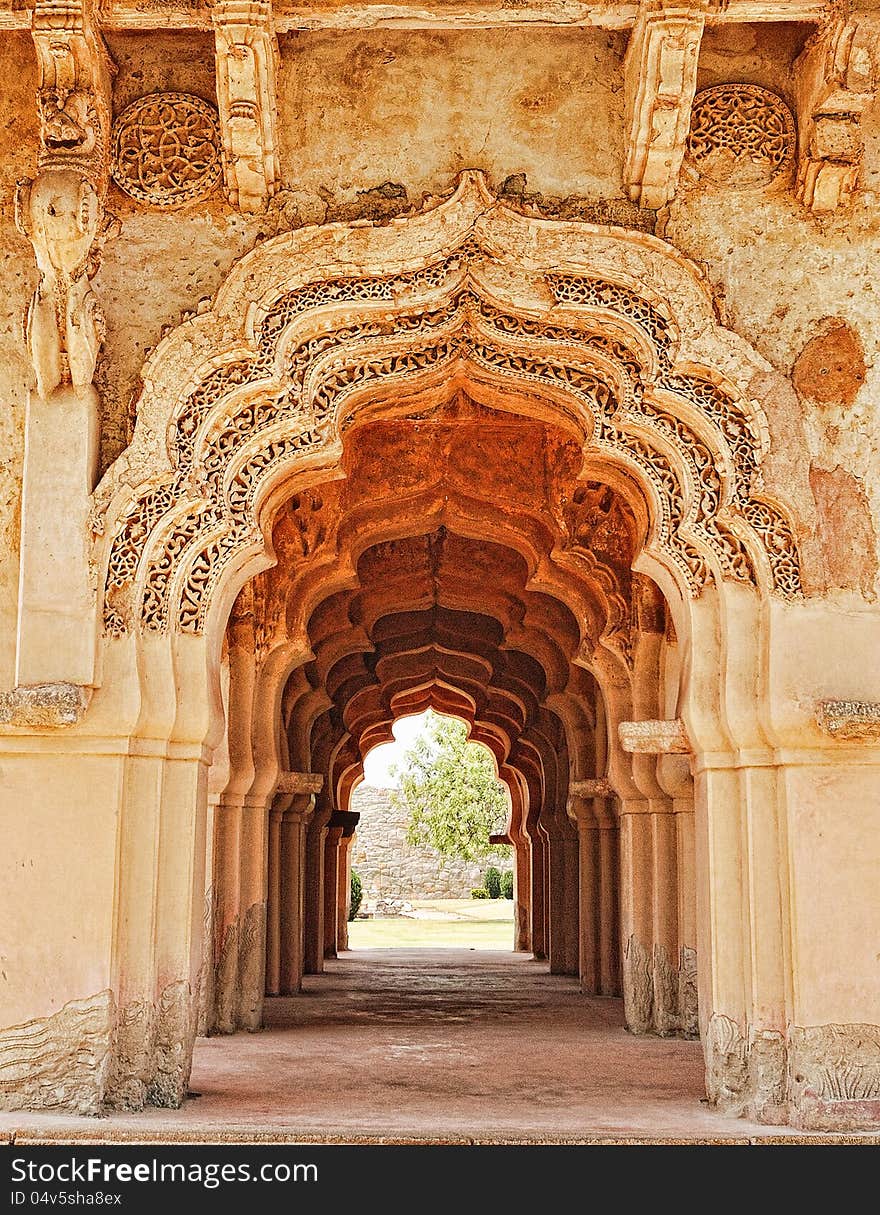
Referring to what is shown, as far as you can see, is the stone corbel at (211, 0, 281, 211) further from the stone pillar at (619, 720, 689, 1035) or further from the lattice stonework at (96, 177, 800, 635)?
the stone pillar at (619, 720, 689, 1035)

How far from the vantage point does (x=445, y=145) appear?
7496 mm

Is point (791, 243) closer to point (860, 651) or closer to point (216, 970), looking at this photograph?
point (860, 651)

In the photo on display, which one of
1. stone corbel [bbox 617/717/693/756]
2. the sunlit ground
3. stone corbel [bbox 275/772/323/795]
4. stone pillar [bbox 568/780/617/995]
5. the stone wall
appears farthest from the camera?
the stone wall

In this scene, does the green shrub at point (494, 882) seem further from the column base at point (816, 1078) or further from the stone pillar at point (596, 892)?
the column base at point (816, 1078)

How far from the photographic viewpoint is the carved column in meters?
6.79

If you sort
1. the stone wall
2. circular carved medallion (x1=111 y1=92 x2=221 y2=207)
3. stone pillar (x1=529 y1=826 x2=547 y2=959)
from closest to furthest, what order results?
circular carved medallion (x1=111 y1=92 x2=221 y2=207) → stone pillar (x1=529 y1=826 x2=547 y2=959) → the stone wall

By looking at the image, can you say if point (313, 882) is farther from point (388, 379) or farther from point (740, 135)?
point (740, 135)

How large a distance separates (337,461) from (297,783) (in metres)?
5.34

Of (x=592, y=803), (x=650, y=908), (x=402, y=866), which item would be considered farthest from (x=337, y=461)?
(x=402, y=866)

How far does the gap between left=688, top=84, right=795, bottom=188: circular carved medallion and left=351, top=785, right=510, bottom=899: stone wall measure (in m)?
38.5

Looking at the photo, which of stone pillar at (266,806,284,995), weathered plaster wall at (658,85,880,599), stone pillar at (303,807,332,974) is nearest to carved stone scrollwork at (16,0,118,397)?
weathered plaster wall at (658,85,880,599)

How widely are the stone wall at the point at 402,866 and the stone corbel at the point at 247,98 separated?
38439 mm

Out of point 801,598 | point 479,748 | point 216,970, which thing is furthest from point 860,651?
point 479,748

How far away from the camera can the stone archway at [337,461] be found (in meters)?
6.76
